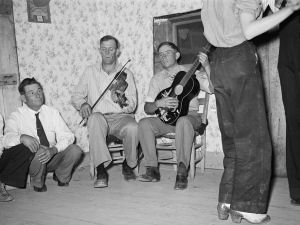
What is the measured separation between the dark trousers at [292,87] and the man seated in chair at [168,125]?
557 mm

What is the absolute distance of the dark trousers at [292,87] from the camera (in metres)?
2.04

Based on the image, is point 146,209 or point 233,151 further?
point 146,209

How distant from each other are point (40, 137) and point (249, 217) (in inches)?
71.3

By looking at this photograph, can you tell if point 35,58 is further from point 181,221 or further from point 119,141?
→ point 181,221

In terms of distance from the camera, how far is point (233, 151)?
1.84m

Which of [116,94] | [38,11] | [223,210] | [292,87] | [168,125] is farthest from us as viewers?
[38,11]

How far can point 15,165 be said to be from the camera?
2604 mm

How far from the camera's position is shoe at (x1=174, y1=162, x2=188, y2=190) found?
2.62m

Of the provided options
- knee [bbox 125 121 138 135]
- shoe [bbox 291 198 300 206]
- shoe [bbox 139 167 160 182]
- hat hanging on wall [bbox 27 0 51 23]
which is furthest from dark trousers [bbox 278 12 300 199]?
hat hanging on wall [bbox 27 0 51 23]

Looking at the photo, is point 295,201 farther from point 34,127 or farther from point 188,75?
point 34,127

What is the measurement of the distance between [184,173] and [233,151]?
0.91 meters

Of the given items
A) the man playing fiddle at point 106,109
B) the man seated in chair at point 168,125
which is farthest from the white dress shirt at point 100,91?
the man seated in chair at point 168,125

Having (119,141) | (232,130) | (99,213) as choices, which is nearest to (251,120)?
(232,130)

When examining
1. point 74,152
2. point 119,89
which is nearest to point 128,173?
point 74,152
